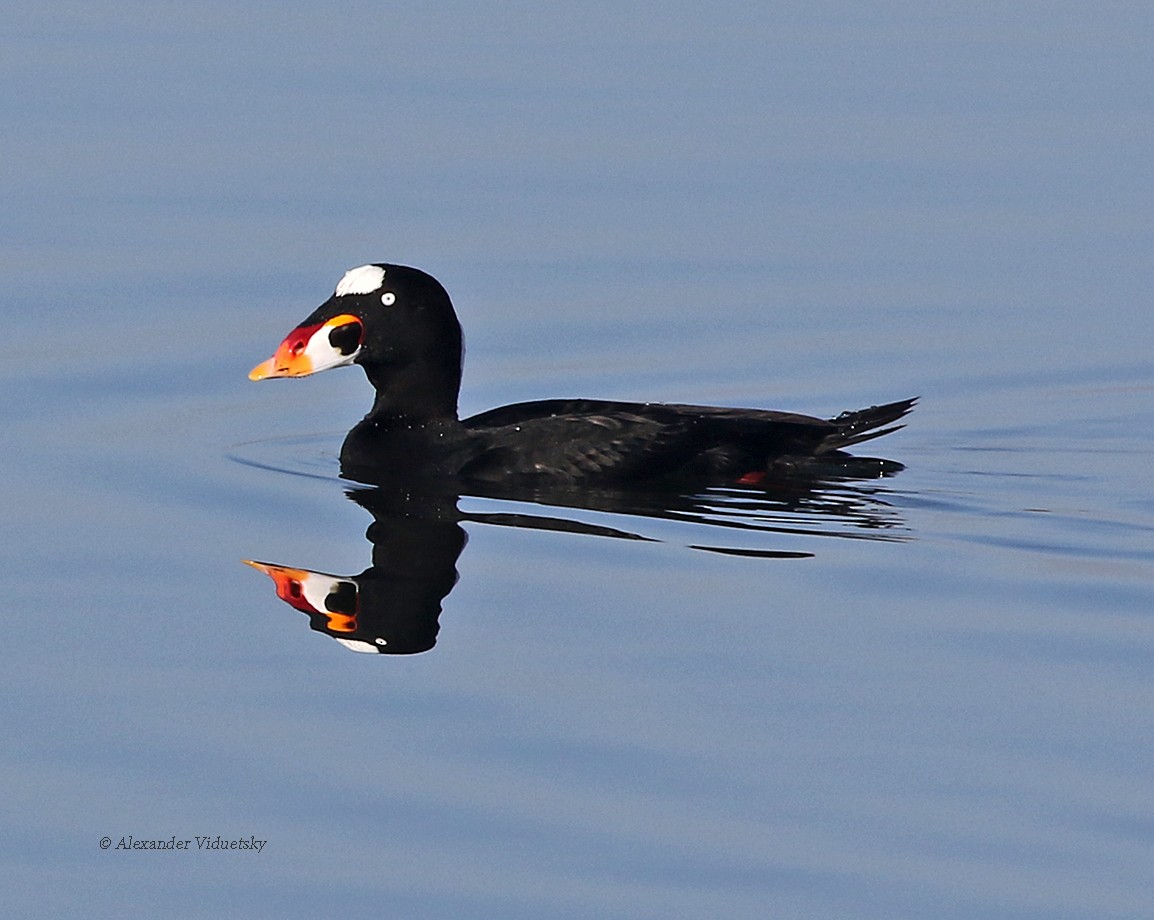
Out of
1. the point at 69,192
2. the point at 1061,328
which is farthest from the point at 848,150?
the point at 69,192

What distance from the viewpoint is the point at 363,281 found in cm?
972

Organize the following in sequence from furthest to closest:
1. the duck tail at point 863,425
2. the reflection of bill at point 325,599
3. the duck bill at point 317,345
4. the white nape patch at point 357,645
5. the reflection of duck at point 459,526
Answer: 1. the duck bill at point 317,345
2. the duck tail at point 863,425
3. the reflection of duck at point 459,526
4. the reflection of bill at point 325,599
5. the white nape patch at point 357,645

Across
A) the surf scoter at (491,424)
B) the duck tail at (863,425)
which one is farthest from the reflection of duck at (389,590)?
the duck tail at (863,425)

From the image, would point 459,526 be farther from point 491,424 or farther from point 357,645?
point 357,645

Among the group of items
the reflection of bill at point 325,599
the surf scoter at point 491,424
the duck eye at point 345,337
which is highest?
the duck eye at point 345,337

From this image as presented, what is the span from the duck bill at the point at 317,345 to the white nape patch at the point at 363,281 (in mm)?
114

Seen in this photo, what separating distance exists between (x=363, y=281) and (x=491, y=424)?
2.95ft

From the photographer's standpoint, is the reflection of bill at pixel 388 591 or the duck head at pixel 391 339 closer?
the reflection of bill at pixel 388 591

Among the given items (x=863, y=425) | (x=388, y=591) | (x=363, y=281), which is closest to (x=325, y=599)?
(x=388, y=591)

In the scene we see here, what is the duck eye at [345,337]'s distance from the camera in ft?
31.8

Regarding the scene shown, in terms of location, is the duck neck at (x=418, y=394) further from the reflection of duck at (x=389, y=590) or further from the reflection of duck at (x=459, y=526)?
the reflection of duck at (x=389, y=590)

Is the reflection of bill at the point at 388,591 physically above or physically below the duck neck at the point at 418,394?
below

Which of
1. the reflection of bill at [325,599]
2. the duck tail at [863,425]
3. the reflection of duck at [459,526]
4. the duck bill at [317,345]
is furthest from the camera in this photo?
the duck bill at [317,345]

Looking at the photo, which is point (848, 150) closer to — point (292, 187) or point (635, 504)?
point (292, 187)
